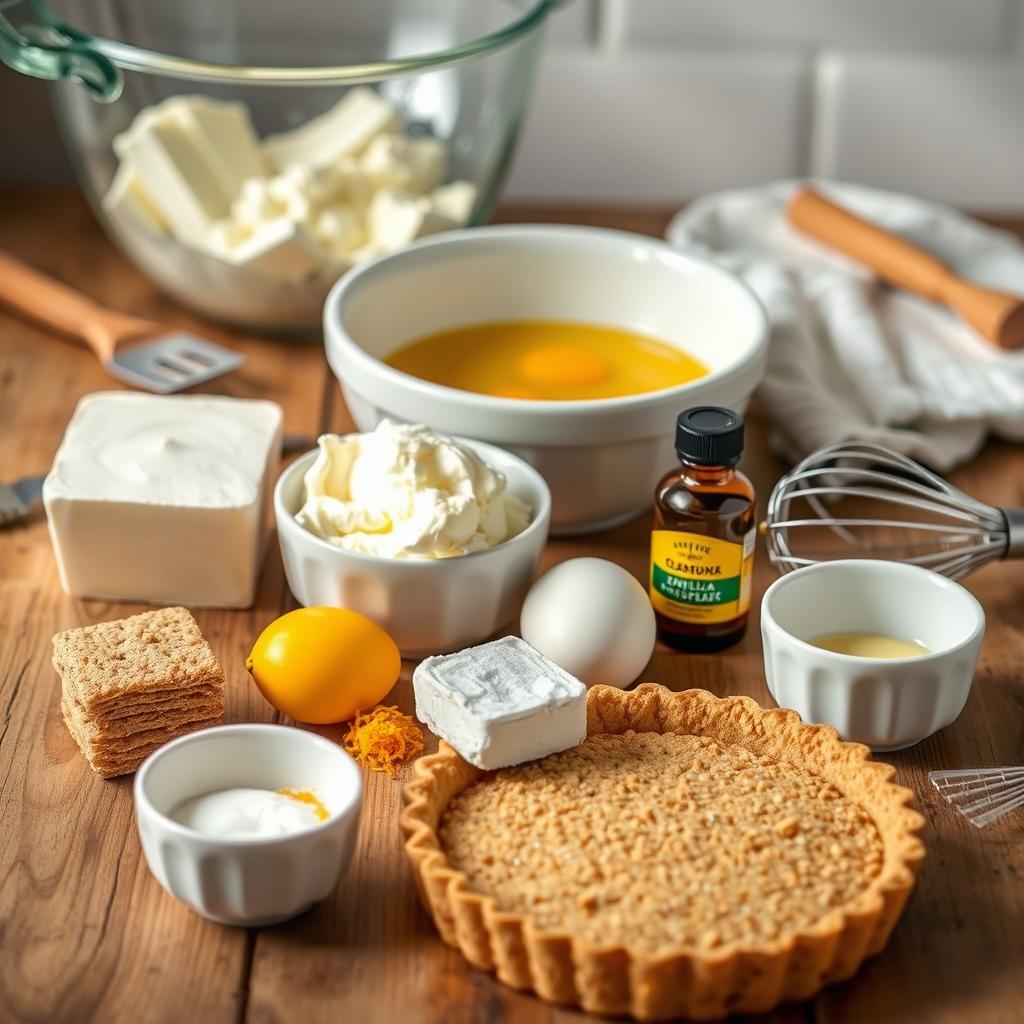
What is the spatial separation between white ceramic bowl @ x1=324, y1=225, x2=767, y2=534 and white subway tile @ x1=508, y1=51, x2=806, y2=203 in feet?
2.02

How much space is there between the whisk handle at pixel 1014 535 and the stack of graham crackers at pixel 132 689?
2.41ft

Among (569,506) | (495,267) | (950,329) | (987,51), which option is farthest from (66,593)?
(987,51)

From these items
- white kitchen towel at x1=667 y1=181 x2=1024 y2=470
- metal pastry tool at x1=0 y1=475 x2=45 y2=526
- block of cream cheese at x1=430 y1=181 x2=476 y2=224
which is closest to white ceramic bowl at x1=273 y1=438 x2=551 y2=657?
metal pastry tool at x1=0 y1=475 x2=45 y2=526

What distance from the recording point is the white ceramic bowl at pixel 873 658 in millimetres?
1194

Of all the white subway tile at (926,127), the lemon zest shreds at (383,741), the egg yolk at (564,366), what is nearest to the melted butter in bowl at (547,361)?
the egg yolk at (564,366)

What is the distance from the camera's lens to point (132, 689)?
3.87ft

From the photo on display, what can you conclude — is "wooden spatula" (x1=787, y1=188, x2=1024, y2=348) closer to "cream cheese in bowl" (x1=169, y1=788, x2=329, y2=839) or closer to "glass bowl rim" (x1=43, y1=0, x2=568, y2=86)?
"glass bowl rim" (x1=43, y1=0, x2=568, y2=86)

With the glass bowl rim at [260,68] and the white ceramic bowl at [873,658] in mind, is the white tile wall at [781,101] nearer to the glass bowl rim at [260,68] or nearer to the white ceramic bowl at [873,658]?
the glass bowl rim at [260,68]

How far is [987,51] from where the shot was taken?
225 centimetres

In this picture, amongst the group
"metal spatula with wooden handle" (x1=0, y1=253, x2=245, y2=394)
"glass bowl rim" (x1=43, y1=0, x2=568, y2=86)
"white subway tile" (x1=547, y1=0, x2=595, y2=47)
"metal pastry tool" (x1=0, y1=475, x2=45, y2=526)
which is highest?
"glass bowl rim" (x1=43, y1=0, x2=568, y2=86)

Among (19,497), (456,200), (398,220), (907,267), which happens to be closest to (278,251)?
(398,220)

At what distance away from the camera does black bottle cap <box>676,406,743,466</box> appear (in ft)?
4.20

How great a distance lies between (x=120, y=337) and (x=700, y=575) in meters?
0.84

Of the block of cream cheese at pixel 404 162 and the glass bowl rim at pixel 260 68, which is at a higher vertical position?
the glass bowl rim at pixel 260 68
